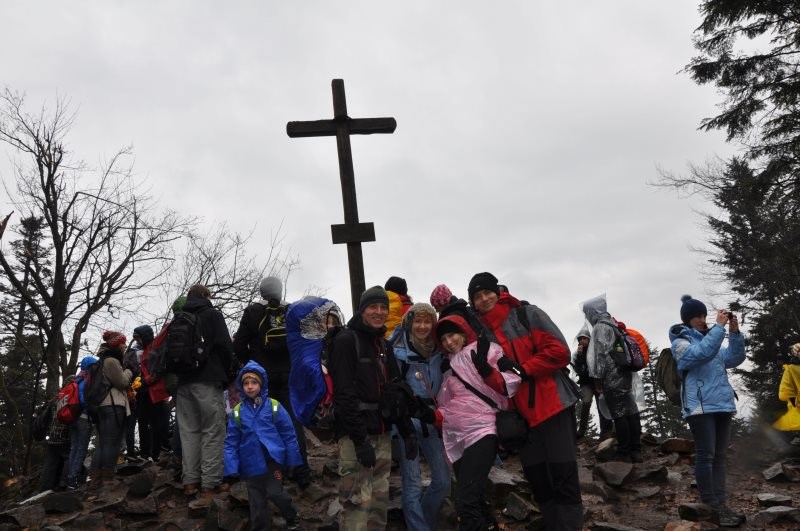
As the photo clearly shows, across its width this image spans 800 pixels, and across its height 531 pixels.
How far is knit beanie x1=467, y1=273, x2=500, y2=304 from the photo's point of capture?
184 inches

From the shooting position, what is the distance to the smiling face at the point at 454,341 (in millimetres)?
4598

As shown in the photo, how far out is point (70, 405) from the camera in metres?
7.70

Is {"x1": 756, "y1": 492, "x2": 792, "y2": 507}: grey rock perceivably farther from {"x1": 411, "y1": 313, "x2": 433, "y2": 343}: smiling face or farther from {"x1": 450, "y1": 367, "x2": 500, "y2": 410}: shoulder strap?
{"x1": 411, "y1": 313, "x2": 433, "y2": 343}: smiling face

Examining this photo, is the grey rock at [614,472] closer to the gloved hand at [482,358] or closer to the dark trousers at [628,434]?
the dark trousers at [628,434]

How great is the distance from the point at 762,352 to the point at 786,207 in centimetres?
967

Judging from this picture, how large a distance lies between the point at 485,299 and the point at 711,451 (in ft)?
9.18

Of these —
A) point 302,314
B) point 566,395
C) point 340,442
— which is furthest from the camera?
point 302,314

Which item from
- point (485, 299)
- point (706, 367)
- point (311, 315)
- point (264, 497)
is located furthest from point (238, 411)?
point (706, 367)

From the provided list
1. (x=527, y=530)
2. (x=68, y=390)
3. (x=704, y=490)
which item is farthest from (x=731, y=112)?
(x=68, y=390)

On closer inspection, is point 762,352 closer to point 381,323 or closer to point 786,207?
point 786,207

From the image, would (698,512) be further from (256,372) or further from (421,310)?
(256,372)

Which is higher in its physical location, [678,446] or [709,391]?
[709,391]

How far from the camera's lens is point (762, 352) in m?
23.1

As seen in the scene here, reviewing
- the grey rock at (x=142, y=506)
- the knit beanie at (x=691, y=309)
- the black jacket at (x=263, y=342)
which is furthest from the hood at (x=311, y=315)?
the knit beanie at (x=691, y=309)
